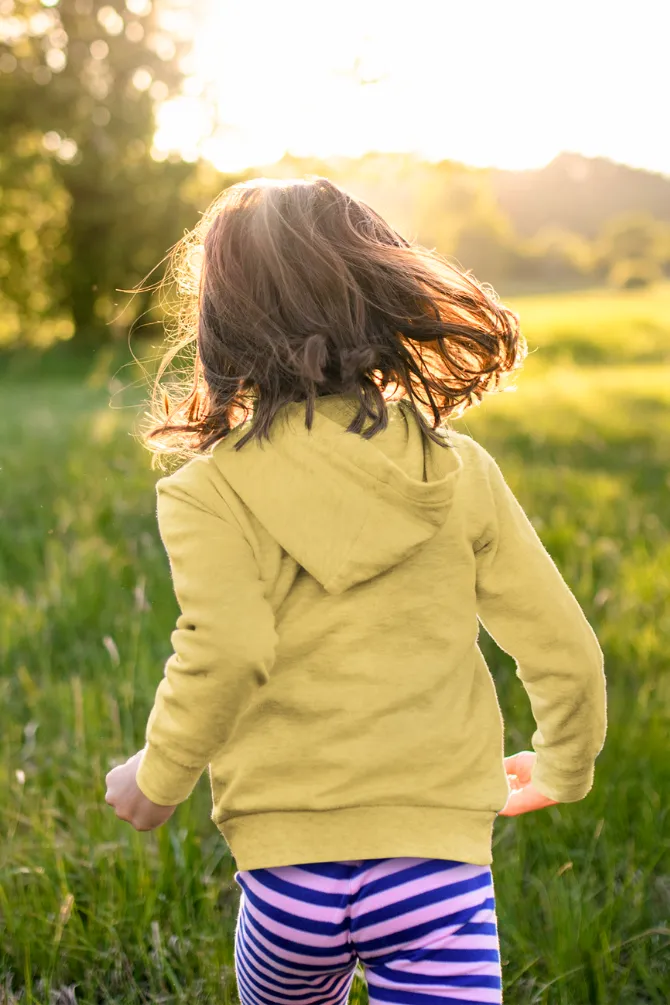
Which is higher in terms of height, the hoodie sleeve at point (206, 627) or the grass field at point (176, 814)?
the hoodie sleeve at point (206, 627)

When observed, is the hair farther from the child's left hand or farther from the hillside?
the hillside

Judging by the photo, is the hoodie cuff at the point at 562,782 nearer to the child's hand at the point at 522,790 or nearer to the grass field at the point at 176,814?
the child's hand at the point at 522,790

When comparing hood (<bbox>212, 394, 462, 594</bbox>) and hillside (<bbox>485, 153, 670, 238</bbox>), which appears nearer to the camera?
hood (<bbox>212, 394, 462, 594</bbox>)

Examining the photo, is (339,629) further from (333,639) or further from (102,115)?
(102,115)

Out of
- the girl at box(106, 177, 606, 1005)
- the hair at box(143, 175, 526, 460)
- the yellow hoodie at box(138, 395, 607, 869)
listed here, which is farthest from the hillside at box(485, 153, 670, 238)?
the yellow hoodie at box(138, 395, 607, 869)

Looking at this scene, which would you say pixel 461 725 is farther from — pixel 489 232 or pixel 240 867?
pixel 489 232

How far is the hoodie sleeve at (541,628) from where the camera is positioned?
1.42 metres

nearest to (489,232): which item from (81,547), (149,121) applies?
(149,121)

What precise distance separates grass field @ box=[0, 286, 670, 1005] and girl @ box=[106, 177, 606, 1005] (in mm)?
610

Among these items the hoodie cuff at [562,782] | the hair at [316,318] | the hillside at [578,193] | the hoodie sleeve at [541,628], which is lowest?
the hillside at [578,193]

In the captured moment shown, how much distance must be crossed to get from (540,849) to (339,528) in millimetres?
1363

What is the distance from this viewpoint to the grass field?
194 centimetres

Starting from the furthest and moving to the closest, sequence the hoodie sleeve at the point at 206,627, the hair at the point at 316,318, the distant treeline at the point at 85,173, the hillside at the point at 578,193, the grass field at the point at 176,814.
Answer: the hillside at the point at 578,193 < the distant treeline at the point at 85,173 < the grass field at the point at 176,814 < the hair at the point at 316,318 < the hoodie sleeve at the point at 206,627

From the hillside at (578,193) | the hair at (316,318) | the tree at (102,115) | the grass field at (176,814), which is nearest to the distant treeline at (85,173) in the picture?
the tree at (102,115)
